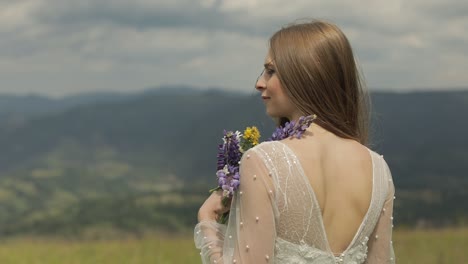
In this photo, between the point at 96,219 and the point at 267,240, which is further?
the point at 96,219

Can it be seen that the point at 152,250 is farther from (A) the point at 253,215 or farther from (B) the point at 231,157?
(A) the point at 253,215

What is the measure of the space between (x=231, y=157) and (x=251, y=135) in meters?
0.18

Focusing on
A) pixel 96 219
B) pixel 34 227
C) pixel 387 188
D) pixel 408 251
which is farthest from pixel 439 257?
pixel 34 227

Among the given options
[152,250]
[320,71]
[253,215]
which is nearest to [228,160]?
[253,215]

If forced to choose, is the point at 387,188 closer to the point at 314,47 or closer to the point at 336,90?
the point at 336,90

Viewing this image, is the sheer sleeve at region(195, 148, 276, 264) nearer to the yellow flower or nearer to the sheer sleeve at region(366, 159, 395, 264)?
the yellow flower

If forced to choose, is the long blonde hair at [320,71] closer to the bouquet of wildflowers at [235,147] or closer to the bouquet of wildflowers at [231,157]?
the bouquet of wildflowers at [235,147]

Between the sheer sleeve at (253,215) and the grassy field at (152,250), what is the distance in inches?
553

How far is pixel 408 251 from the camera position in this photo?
59.5 feet

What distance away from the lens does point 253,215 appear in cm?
311

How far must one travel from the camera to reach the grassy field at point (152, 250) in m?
17.7

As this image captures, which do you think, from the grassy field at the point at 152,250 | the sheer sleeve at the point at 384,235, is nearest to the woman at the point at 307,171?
the sheer sleeve at the point at 384,235

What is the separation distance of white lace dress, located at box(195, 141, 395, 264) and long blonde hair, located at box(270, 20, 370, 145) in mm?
260

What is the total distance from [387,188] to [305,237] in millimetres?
595
